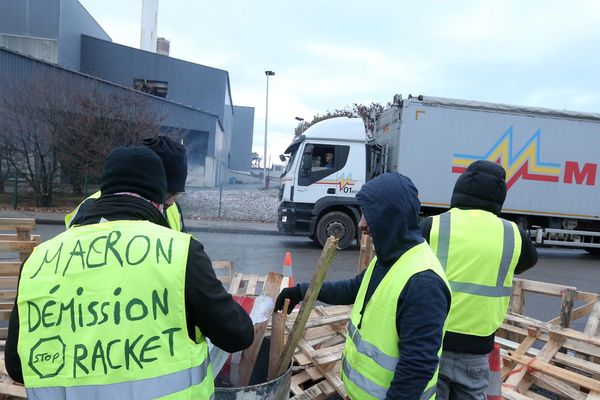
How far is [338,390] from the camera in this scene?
10.1 feet

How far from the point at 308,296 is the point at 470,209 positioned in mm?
1113

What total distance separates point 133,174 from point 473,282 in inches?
70.8

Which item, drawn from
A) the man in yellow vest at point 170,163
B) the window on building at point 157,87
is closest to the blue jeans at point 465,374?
the man in yellow vest at point 170,163

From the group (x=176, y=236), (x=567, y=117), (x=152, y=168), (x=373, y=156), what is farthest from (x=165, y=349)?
(x=567, y=117)

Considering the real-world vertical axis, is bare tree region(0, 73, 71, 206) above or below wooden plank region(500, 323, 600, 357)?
above

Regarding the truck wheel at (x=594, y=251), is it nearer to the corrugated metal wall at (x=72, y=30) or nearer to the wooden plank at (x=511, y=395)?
the wooden plank at (x=511, y=395)

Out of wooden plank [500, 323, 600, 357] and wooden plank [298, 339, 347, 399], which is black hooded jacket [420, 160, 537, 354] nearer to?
wooden plank [298, 339, 347, 399]

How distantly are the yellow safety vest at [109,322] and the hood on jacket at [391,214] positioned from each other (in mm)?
806

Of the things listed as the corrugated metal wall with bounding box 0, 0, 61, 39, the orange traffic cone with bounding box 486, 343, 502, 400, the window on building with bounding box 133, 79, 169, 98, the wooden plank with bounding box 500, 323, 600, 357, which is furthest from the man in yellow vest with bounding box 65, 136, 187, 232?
the window on building with bounding box 133, 79, 169, 98

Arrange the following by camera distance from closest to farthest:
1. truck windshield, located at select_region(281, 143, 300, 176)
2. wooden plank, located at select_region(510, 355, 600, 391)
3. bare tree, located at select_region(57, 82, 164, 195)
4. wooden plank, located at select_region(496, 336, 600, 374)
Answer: wooden plank, located at select_region(510, 355, 600, 391)
wooden plank, located at select_region(496, 336, 600, 374)
truck windshield, located at select_region(281, 143, 300, 176)
bare tree, located at select_region(57, 82, 164, 195)

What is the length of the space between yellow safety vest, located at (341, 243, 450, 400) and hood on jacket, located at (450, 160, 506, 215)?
811 mm

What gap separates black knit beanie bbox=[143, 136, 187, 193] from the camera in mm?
2715

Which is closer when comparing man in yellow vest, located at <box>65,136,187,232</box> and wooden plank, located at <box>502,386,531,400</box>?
man in yellow vest, located at <box>65,136,187,232</box>

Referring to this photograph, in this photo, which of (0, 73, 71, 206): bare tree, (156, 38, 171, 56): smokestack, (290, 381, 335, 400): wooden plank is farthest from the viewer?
(156, 38, 171, 56): smokestack
